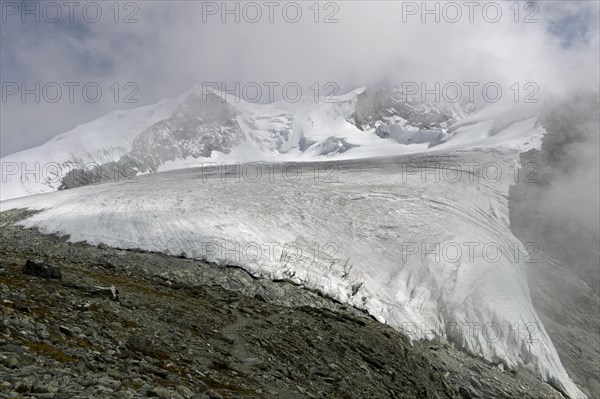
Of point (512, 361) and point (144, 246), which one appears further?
point (144, 246)

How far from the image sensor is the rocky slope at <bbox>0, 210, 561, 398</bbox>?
10.0 metres

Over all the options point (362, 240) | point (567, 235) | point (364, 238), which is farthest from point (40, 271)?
point (567, 235)

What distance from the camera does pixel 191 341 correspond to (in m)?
13.9

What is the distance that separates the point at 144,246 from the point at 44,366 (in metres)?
15.5

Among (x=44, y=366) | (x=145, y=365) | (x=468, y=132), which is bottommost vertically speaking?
(x=145, y=365)

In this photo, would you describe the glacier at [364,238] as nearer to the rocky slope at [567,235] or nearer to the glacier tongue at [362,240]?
the glacier tongue at [362,240]

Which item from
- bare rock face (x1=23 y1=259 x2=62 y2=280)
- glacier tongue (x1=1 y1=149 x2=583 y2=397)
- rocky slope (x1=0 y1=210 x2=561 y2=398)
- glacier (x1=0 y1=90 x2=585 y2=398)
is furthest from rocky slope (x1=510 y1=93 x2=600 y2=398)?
bare rock face (x1=23 y1=259 x2=62 y2=280)

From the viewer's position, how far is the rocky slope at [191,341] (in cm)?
1002

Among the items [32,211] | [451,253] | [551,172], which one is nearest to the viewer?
[451,253]

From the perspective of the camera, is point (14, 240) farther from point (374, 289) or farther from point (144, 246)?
point (374, 289)

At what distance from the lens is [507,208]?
40.6 meters

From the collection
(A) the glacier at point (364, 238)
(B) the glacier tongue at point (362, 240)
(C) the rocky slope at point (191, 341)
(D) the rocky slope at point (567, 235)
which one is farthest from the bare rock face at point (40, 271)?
(D) the rocky slope at point (567, 235)

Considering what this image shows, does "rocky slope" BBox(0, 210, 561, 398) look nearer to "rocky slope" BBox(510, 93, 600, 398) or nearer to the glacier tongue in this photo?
the glacier tongue

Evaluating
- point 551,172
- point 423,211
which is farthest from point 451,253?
point 551,172
